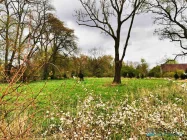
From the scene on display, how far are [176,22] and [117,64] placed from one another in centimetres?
708

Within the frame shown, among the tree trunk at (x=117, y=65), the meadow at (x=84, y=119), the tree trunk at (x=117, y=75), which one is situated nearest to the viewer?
the meadow at (x=84, y=119)

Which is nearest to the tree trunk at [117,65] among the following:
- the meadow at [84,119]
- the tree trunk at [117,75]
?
the tree trunk at [117,75]

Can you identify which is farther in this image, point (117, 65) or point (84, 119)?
point (117, 65)

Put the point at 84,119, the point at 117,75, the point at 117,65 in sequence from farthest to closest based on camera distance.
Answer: the point at 117,65
the point at 117,75
the point at 84,119

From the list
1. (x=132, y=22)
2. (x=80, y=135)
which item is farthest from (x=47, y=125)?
(x=132, y=22)

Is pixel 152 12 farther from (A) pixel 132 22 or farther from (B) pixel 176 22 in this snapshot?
(A) pixel 132 22

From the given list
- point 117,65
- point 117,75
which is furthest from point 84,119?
point 117,65

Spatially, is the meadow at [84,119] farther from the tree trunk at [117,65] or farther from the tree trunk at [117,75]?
the tree trunk at [117,65]

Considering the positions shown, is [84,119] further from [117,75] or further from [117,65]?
[117,65]

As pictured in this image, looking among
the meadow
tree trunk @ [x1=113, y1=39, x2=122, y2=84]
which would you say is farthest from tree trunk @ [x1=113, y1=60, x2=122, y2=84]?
the meadow

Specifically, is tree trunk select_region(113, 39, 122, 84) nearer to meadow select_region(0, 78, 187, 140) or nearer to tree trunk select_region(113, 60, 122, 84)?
tree trunk select_region(113, 60, 122, 84)

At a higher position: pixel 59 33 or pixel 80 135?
pixel 59 33

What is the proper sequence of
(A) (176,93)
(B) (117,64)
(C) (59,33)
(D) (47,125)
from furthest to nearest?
(C) (59,33)
(B) (117,64)
(A) (176,93)
(D) (47,125)

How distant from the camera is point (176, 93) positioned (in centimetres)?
1252
